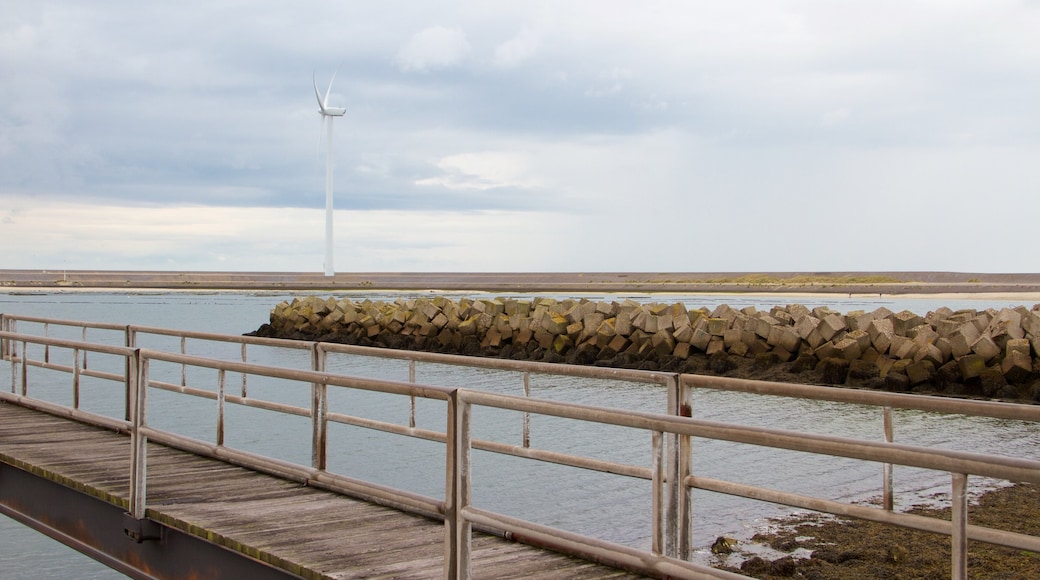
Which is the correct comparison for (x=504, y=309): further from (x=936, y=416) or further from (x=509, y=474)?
(x=509, y=474)

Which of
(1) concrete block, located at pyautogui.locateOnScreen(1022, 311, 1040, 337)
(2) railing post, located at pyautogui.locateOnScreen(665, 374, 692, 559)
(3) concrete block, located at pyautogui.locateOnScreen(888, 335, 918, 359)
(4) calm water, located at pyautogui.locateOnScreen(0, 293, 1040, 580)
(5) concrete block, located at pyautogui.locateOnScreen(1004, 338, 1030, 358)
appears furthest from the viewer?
(3) concrete block, located at pyautogui.locateOnScreen(888, 335, 918, 359)

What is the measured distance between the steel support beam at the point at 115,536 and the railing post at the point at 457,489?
46.3 inches

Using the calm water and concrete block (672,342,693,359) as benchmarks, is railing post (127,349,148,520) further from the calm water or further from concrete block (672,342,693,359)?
concrete block (672,342,693,359)

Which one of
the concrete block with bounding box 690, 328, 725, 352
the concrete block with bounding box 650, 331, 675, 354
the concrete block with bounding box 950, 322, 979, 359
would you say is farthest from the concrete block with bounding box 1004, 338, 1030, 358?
the concrete block with bounding box 650, 331, 675, 354

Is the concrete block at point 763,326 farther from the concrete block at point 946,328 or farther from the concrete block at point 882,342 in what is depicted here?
the concrete block at point 946,328

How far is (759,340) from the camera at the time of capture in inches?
1005

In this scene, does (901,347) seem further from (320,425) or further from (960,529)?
(960,529)

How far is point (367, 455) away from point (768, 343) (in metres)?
13.8

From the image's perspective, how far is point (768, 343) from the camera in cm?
2533

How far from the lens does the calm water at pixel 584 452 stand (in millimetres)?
10570

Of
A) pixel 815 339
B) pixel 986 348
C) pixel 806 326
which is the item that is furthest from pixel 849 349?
pixel 986 348

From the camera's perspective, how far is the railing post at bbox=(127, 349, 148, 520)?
630cm

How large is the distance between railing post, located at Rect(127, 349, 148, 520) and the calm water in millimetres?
4336

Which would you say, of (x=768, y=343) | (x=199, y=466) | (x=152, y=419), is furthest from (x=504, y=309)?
(x=199, y=466)
